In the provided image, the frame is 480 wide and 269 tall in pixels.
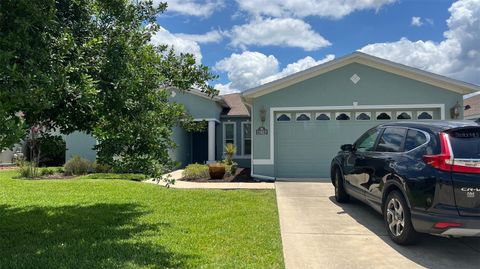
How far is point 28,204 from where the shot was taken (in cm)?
921

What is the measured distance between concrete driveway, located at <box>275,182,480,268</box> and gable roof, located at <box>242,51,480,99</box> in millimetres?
6425

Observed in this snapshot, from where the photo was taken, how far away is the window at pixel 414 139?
18.8 ft

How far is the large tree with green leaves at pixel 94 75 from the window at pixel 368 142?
325cm

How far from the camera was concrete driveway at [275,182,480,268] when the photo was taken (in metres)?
5.23

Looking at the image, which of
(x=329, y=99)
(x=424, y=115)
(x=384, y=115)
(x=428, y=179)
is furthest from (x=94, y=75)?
(x=424, y=115)

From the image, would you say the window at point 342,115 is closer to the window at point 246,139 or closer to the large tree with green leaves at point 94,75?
the window at point 246,139

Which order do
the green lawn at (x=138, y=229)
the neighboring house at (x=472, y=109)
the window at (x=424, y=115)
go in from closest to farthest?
the green lawn at (x=138, y=229), the window at (x=424, y=115), the neighboring house at (x=472, y=109)

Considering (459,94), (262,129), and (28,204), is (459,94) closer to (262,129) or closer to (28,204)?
(262,129)

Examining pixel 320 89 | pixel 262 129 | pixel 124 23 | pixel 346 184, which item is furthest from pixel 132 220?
pixel 320 89

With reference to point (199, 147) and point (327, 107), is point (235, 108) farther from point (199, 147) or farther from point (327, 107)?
point (327, 107)

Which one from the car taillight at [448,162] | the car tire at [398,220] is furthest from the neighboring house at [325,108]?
the car taillight at [448,162]

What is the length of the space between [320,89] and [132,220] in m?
8.91

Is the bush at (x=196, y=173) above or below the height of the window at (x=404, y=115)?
below

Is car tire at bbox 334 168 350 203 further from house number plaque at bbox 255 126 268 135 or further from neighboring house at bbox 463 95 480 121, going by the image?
neighboring house at bbox 463 95 480 121
